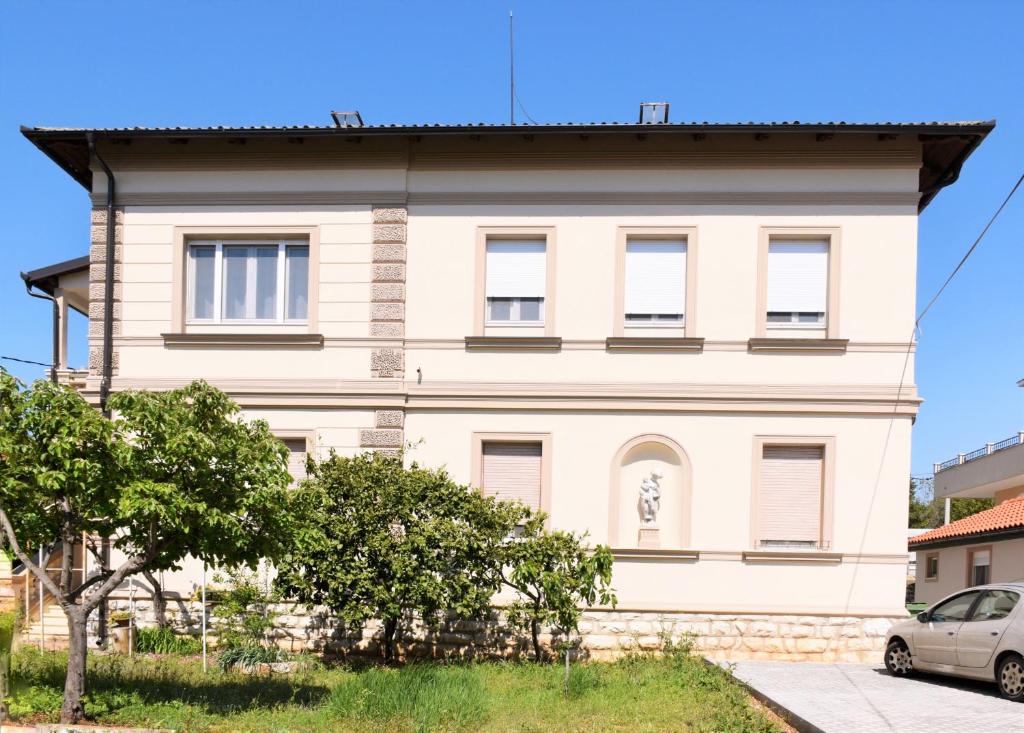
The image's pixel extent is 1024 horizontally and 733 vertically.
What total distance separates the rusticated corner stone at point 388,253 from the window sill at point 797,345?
230 inches

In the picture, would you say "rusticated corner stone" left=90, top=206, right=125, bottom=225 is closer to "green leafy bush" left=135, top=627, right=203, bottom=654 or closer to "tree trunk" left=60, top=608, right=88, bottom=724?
"green leafy bush" left=135, top=627, right=203, bottom=654

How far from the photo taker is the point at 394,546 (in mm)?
10516

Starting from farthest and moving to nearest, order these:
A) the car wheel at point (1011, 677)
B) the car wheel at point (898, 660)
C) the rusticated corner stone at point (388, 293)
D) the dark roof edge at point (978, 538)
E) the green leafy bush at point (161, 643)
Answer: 1. the dark roof edge at point (978, 538)
2. the rusticated corner stone at point (388, 293)
3. the green leafy bush at point (161, 643)
4. the car wheel at point (898, 660)
5. the car wheel at point (1011, 677)

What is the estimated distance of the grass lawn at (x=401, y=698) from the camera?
8000mm

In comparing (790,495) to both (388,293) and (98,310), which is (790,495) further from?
(98,310)

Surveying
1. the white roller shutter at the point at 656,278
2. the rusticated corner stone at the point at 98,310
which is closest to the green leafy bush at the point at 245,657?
the rusticated corner stone at the point at 98,310

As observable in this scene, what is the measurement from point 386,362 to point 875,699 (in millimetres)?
8302

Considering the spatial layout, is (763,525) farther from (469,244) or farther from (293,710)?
(293,710)

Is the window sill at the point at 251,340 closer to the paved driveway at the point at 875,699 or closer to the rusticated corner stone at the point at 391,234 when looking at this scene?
the rusticated corner stone at the point at 391,234

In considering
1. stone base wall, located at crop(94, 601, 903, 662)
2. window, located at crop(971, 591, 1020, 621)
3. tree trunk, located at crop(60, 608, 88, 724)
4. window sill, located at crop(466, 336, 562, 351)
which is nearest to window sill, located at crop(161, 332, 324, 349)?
window sill, located at crop(466, 336, 562, 351)

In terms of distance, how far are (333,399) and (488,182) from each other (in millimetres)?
4407

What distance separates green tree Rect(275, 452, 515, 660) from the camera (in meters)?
10.5

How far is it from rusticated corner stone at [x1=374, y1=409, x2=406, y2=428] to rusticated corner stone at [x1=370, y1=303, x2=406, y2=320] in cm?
154

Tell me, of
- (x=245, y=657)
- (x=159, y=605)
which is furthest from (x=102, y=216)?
(x=245, y=657)
